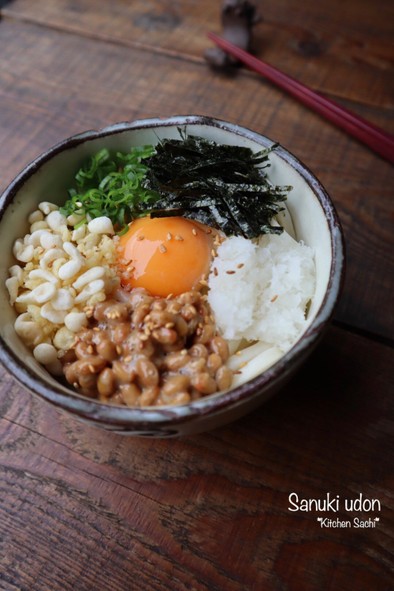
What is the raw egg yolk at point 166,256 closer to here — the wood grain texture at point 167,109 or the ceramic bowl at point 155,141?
the ceramic bowl at point 155,141

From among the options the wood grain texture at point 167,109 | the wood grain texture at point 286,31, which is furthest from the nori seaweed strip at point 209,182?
the wood grain texture at point 286,31

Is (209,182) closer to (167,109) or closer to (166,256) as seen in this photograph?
(166,256)

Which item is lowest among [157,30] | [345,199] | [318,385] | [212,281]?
[318,385]

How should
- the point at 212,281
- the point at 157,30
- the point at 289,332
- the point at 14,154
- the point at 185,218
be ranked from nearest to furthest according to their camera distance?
the point at 289,332, the point at 212,281, the point at 185,218, the point at 14,154, the point at 157,30

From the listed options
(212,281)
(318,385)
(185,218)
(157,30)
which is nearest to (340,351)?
(318,385)

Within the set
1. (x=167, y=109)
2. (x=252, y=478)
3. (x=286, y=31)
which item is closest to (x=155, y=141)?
(x=167, y=109)

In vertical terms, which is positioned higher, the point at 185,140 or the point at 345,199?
the point at 185,140

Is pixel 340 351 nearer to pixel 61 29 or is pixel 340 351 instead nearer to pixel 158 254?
pixel 158 254
